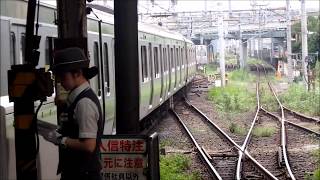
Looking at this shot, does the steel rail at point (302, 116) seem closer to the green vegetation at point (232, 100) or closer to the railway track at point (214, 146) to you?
the green vegetation at point (232, 100)

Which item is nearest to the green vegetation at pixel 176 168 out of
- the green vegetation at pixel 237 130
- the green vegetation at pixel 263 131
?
the green vegetation at pixel 263 131

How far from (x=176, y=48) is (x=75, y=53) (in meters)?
18.3

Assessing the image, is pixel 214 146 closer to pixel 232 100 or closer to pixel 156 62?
pixel 156 62

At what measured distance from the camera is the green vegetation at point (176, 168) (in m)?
10.3

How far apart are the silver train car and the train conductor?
108cm

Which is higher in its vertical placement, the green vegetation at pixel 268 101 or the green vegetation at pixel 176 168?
the green vegetation at pixel 268 101

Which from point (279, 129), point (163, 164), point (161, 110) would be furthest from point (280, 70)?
point (163, 164)

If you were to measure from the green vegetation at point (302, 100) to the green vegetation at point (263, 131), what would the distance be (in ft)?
14.6

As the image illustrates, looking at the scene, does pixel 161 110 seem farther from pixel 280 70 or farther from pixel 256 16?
pixel 256 16

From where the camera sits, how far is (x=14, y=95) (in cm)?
430

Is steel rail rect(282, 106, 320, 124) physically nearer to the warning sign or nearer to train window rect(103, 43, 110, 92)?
train window rect(103, 43, 110, 92)

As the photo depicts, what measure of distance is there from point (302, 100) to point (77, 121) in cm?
2032

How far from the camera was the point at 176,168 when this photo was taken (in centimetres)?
1117

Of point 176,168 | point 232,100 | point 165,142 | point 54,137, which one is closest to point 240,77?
point 232,100
